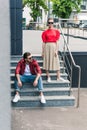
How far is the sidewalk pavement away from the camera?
7921mm

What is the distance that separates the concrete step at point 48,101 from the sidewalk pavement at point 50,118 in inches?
5.7

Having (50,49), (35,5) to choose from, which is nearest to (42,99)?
(50,49)

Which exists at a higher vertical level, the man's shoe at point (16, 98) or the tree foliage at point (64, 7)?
the tree foliage at point (64, 7)

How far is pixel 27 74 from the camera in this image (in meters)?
9.50

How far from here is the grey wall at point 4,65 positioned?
382 centimetres

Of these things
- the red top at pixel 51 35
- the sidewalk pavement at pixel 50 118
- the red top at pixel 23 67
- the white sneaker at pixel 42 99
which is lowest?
the sidewalk pavement at pixel 50 118

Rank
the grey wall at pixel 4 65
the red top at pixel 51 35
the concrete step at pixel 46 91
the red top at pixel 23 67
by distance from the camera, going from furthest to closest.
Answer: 1. the red top at pixel 51 35
2. the concrete step at pixel 46 91
3. the red top at pixel 23 67
4. the grey wall at pixel 4 65

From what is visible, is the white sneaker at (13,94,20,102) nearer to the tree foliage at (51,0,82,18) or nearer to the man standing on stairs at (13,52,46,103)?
the man standing on stairs at (13,52,46,103)

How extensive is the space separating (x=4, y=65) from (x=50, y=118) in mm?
4810

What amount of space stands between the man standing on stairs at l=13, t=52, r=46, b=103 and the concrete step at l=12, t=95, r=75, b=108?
0.13 meters

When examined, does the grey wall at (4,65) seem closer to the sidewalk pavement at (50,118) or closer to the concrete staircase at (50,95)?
the sidewalk pavement at (50,118)

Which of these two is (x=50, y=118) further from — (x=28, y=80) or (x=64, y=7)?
(x=64, y=7)

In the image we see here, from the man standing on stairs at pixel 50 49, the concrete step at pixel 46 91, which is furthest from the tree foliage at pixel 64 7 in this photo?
the concrete step at pixel 46 91

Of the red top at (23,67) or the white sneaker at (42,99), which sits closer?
the white sneaker at (42,99)
